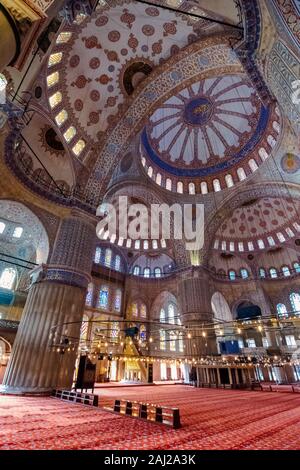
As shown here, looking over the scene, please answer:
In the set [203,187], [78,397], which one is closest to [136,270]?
[203,187]

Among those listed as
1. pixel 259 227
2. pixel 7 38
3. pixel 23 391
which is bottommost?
pixel 23 391

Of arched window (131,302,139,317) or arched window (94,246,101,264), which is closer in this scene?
arched window (94,246,101,264)

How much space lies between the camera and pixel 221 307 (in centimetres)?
2241

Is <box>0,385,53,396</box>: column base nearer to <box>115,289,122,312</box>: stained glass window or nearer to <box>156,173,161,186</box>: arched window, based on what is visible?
<box>115,289,122,312</box>: stained glass window

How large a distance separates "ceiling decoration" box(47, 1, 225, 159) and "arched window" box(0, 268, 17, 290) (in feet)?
33.7

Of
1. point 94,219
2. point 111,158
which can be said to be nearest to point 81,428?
point 94,219

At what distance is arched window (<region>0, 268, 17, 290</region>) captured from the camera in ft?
50.7

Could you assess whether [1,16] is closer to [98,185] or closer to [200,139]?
[98,185]

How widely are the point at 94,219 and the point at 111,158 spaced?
375 centimetres

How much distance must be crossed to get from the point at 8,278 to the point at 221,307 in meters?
18.1

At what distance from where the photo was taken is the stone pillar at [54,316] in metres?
8.48

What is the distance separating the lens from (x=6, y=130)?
8.55 meters

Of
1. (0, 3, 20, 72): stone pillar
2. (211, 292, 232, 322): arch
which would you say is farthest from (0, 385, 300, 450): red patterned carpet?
(211, 292, 232, 322): arch

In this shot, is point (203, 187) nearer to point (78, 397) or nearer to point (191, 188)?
point (191, 188)
